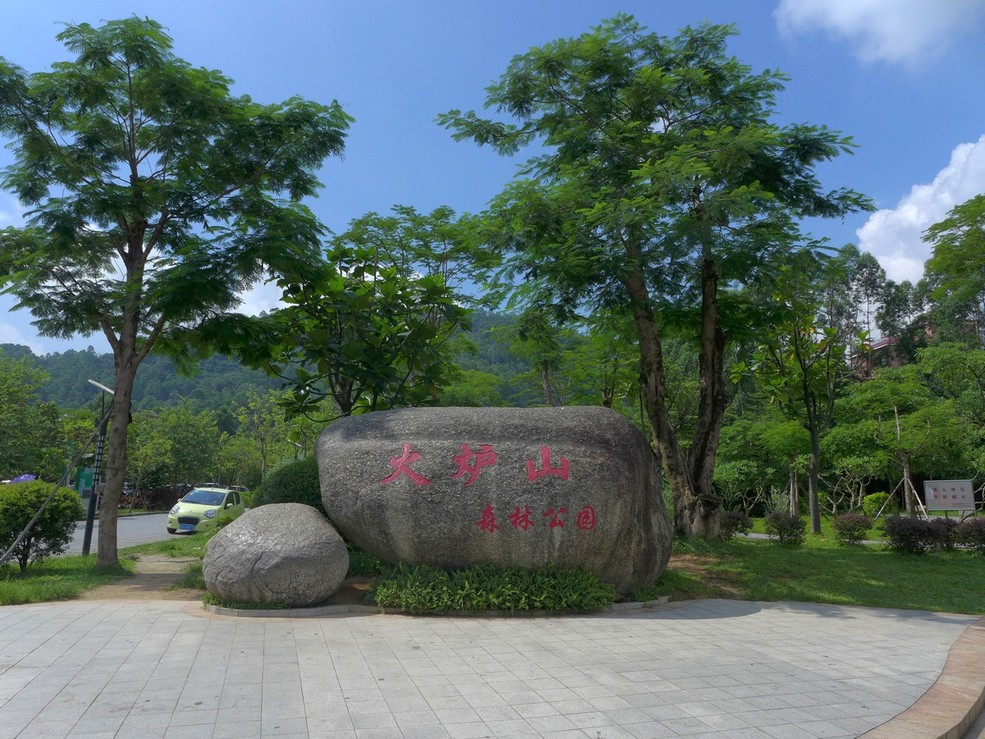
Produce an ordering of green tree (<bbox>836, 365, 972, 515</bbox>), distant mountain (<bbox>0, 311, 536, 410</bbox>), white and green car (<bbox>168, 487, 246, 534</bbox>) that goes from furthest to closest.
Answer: distant mountain (<bbox>0, 311, 536, 410</bbox>)
white and green car (<bbox>168, 487, 246, 534</bbox>)
green tree (<bbox>836, 365, 972, 515</bbox>)

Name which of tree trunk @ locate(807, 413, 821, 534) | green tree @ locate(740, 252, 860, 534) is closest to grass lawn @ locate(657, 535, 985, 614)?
tree trunk @ locate(807, 413, 821, 534)

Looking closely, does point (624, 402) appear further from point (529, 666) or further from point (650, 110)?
point (529, 666)

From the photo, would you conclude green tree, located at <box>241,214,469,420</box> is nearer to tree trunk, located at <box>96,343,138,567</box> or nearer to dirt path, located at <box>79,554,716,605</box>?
tree trunk, located at <box>96,343,138,567</box>

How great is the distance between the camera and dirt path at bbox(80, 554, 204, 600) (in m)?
A: 9.08

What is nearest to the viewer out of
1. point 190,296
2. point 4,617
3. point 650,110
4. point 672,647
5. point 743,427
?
point 672,647

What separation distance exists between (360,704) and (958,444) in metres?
21.2

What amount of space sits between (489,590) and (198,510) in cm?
1531

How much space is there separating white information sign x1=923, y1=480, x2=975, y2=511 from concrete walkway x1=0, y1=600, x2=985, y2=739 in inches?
317

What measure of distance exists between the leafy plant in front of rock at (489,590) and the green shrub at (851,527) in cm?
902

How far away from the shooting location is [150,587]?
9.81 metres

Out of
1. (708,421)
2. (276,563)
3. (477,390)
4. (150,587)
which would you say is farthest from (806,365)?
(150,587)

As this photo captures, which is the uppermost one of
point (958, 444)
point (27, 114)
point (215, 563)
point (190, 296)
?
point (27, 114)

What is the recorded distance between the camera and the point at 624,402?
23688mm

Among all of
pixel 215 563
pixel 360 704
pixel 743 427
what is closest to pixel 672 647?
pixel 360 704
